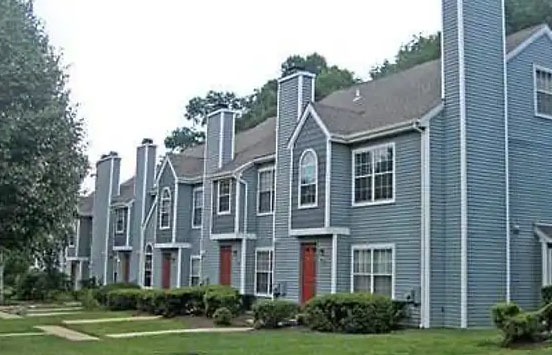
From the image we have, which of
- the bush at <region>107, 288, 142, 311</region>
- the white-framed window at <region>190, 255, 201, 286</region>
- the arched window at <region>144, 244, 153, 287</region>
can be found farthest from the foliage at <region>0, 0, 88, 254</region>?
the arched window at <region>144, 244, 153, 287</region>

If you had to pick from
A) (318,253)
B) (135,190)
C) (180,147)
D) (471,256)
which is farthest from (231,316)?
(180,147)

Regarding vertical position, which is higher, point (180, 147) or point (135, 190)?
point (180, 147)

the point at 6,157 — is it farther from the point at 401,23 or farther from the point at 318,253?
the point at 401,23

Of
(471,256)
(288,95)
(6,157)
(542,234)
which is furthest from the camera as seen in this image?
(288,95)

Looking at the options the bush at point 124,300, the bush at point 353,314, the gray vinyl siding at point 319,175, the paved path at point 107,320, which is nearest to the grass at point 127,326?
the paved path at point 107,320

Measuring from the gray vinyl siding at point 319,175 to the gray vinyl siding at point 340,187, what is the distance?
0.33 m

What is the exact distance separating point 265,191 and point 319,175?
19.3 ft

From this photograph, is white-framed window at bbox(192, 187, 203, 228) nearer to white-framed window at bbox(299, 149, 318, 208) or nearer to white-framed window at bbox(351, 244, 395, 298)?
white-framed window at bbox(299, 149, 318, 208)

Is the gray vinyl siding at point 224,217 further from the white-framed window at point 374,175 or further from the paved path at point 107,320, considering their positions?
the white-framed window at point 374,175

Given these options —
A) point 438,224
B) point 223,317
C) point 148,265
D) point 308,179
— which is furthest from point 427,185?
point 148,265

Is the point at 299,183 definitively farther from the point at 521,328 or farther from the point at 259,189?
the point at 521,328

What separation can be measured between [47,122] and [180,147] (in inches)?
2023

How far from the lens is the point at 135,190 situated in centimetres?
4175

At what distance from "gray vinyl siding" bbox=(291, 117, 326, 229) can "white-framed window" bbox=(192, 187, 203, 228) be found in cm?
1006
